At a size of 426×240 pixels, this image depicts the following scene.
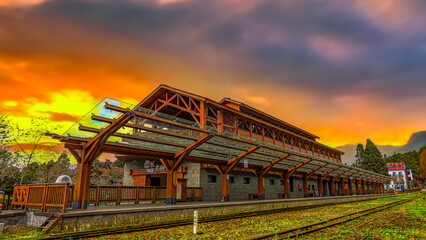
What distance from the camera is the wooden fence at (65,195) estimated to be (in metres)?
12.2

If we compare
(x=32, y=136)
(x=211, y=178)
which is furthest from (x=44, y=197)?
(x=32, y=136)

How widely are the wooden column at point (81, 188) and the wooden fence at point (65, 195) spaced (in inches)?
17.7

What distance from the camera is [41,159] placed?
91.6ft

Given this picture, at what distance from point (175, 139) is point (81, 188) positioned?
6165 mm

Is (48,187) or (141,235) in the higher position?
(48,187)

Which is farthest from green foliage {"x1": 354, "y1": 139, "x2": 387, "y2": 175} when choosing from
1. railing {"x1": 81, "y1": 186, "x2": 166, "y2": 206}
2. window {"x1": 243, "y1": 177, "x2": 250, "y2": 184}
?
railing {"x1": 81, "y1": 186, "x2": 166, "y2": 206}

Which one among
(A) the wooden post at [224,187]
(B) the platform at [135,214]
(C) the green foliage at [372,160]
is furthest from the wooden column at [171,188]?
(C) the green foliage at [372,160]

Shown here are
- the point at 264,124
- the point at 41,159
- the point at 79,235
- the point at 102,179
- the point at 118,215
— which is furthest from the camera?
the point at 102,179

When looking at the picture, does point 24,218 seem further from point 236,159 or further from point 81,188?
point 236,159

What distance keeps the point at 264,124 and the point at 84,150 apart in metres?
22.8

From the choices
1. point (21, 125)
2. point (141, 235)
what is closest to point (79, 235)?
point (141, 235)

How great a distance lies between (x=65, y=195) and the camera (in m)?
11.6

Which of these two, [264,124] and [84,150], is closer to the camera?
[84,150]

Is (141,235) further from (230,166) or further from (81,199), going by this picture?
(230,166)
